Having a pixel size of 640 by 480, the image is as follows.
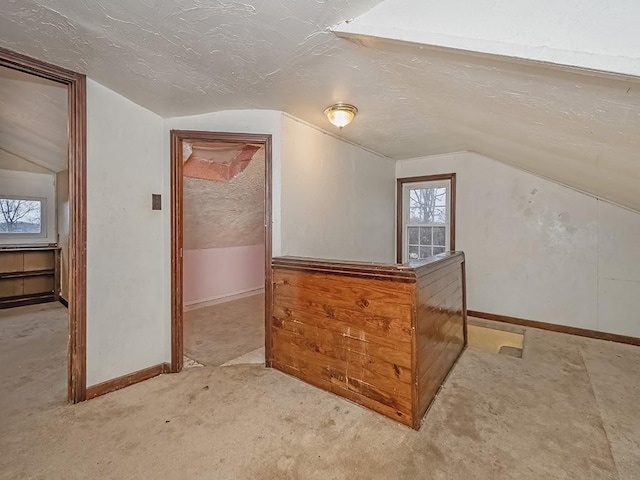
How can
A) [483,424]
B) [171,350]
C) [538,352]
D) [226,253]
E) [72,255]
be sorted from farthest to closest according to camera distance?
[226,253], [538,352], [171,350], [72,255], [483,424]

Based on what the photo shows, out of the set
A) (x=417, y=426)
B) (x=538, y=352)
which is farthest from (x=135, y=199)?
(x=538, y=352)

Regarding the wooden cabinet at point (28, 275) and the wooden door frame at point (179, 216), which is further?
the wooden cabinet at point (28, 275)

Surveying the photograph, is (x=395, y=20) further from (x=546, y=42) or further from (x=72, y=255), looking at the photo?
(x=72, y=255)

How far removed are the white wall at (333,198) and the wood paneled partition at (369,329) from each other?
51 centimetres

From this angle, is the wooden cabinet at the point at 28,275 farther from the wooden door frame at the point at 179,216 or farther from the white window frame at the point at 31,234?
the wooden door frame at the point at 179,216

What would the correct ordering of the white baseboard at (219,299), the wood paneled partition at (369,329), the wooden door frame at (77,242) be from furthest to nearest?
1. the white baseboard at (219,299)
2. the wooden door frame at (77,242)
3. the wood paneled partition at (369,329)

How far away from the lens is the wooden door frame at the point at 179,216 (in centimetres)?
224

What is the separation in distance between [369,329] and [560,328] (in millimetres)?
2658

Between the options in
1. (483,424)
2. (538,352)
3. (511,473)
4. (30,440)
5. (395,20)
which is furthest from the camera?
(538,352)

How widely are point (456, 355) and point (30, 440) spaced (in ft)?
9.19

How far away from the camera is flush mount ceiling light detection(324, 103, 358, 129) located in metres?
2.17

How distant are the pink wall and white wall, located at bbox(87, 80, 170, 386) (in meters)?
1.93

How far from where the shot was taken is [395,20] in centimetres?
112

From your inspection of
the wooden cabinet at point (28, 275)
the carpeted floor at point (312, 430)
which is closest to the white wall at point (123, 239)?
the carpeted floor at point (312, 430)
